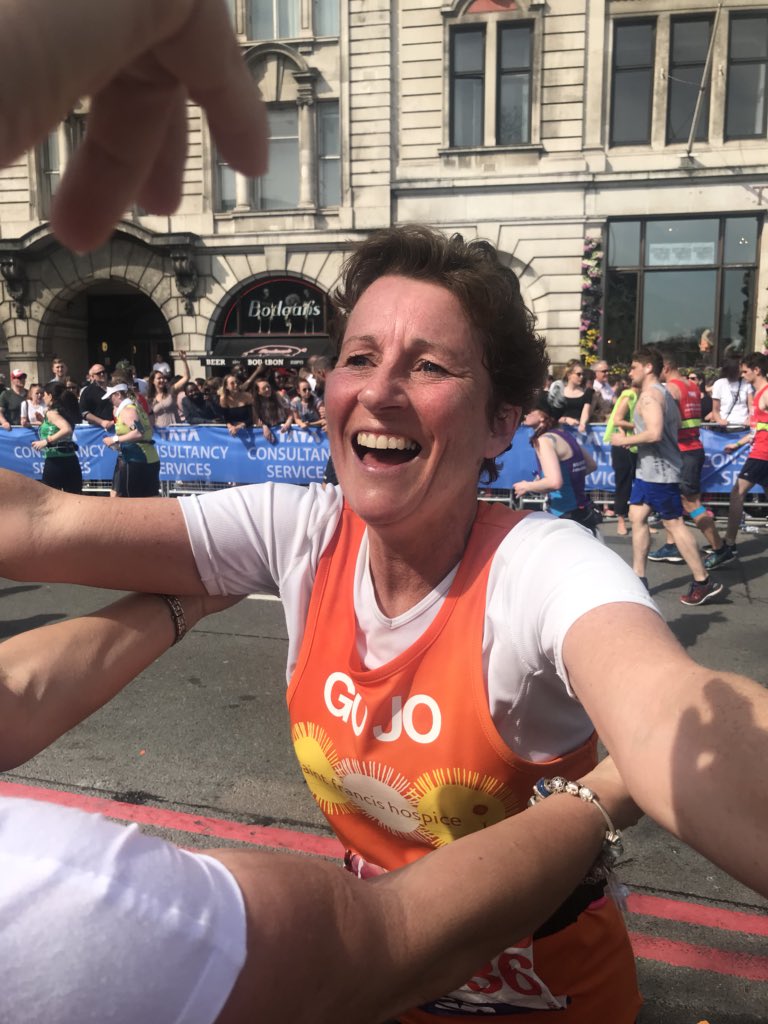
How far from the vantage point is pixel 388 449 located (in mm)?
1615

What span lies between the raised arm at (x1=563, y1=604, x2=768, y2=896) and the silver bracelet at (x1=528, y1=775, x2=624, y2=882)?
170 mm

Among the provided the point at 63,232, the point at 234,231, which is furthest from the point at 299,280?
the point at 63,232

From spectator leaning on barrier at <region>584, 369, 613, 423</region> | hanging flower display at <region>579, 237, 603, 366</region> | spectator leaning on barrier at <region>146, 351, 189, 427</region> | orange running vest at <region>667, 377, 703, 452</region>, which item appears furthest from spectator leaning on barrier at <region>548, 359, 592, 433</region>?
hanging flower display at <region>579, 237, 603, 366</region>

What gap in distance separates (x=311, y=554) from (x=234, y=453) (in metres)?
9.86

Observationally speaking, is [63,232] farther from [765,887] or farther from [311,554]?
[311,554]

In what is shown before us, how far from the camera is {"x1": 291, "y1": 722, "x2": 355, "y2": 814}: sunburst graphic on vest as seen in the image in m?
1.50

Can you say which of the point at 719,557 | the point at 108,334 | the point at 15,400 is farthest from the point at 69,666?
the point at 108,334

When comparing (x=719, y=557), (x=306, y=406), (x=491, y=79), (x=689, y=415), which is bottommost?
(x=719, y=557)

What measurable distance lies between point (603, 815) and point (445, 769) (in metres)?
0.30

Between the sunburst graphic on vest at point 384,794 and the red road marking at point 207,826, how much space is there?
1991 mm

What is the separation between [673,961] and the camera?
2.69m

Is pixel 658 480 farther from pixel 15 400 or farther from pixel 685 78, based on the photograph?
pixel 685 78

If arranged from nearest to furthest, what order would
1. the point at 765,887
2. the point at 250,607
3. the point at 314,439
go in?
the point at 765,887, the point at 250,607, the point at 314,439

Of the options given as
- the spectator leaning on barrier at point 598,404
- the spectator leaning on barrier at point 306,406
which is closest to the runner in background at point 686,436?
the spectator leaning on barrier at point 598,404
